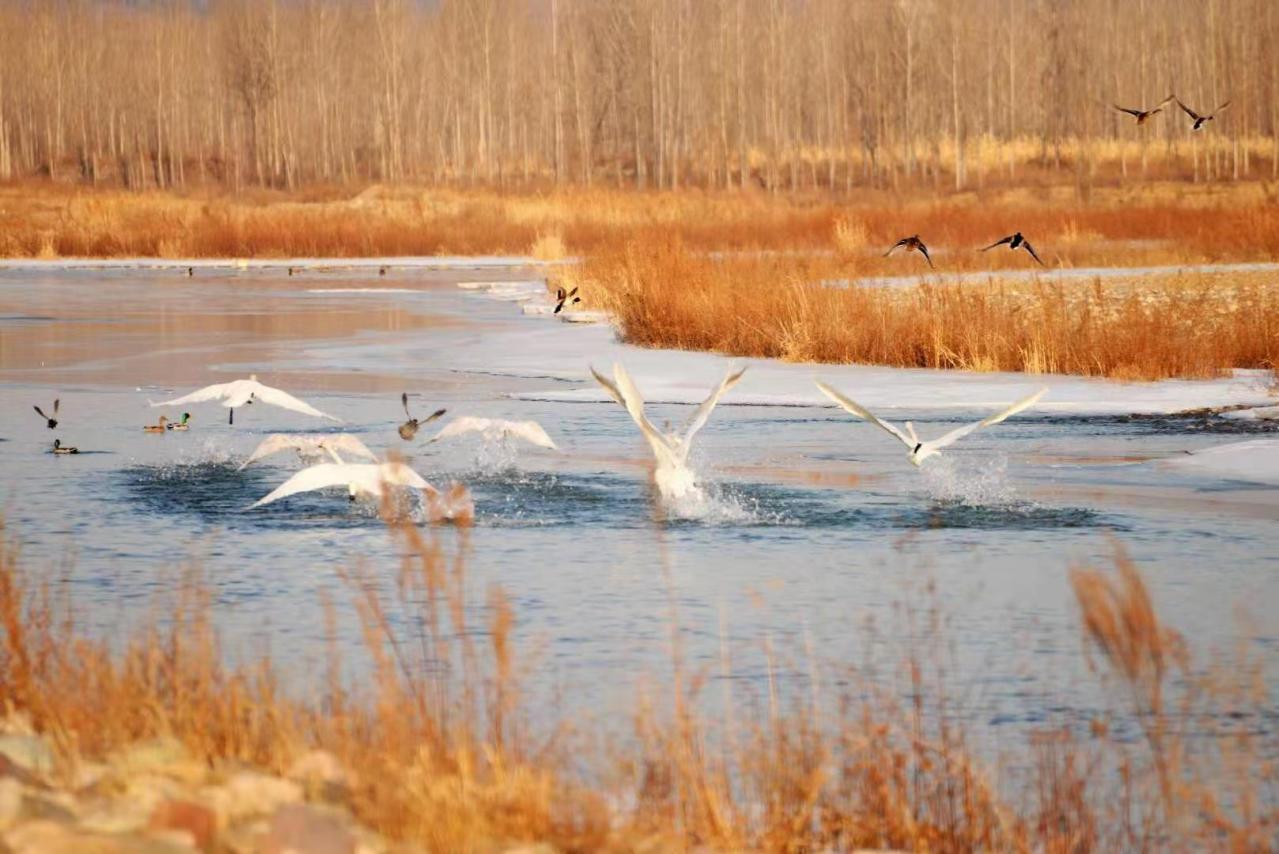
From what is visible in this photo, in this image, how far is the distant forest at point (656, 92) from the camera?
7781 cm

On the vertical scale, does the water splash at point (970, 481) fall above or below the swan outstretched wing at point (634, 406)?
below

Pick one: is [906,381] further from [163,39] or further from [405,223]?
[163,39]

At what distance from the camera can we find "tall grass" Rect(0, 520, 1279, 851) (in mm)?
4500

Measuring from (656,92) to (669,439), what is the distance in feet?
233

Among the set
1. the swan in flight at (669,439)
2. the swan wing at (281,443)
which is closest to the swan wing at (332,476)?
the swan wing at (281,443)

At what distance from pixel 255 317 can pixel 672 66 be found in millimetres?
67313

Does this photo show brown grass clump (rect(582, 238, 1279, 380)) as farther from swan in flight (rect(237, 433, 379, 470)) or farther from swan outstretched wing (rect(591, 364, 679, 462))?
swan in flight (rect(237, 433, 379, 470))

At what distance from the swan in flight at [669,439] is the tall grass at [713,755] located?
10.9ft

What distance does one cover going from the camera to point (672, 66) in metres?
92.0

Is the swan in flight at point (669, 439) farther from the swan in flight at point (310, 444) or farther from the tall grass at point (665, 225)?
the tall grass at point (665, 225)

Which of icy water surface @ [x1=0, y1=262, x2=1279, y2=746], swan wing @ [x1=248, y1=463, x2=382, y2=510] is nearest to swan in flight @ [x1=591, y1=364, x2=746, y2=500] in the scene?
icy water surface @ [x1=0, y1=262, x2=1279, y2=746]

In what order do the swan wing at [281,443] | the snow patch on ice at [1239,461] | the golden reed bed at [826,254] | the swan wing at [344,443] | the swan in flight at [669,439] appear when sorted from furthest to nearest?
the golden reed bed at [826,254]
the snow patch on ice at [1239,461]
the swan wing at [281,443]
the swan wing at [344,443]
the swan in flight at [669,439]

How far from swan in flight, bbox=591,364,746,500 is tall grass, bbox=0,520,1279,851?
10.9ft

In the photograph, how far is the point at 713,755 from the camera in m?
5.53
